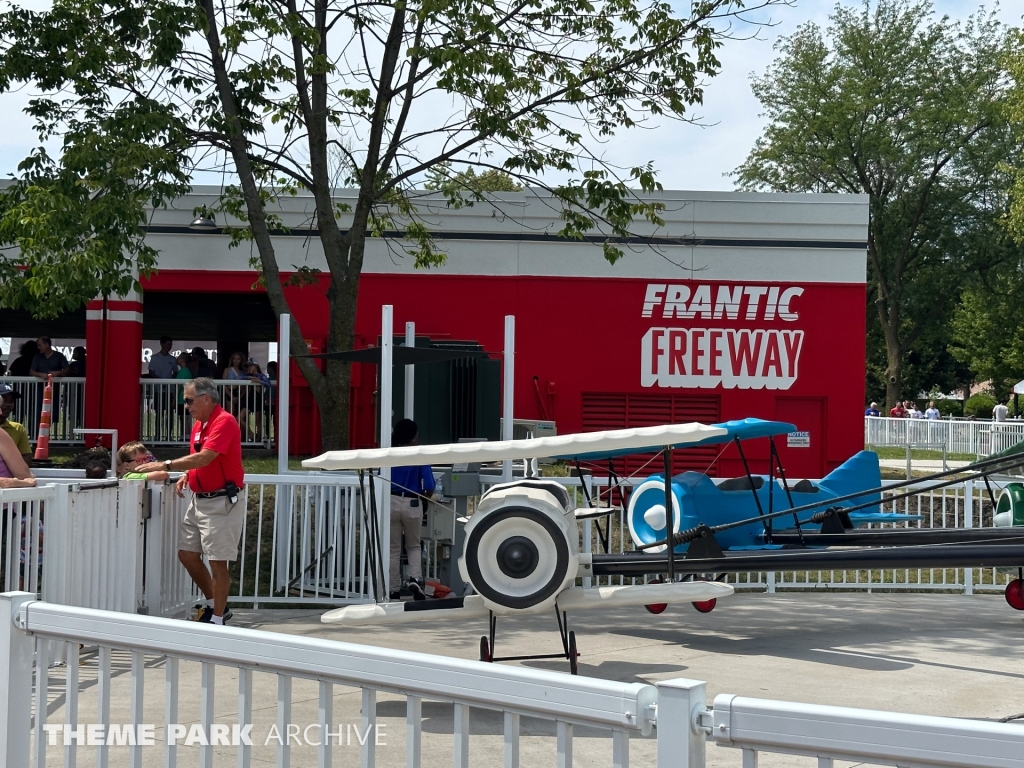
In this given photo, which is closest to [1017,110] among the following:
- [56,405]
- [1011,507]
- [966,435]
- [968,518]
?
[966,435]

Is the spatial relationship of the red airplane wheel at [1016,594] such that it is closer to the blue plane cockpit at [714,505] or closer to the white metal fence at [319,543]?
the blue plane cockpit at [714,505]

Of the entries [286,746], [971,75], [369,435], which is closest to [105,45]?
[369,435]

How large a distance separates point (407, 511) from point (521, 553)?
3403 mm

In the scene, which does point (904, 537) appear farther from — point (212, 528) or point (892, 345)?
point (892, 345)

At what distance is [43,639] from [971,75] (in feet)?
157

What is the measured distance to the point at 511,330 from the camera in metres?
11.0

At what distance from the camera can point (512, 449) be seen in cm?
717

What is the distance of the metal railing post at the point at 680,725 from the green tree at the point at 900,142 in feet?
150

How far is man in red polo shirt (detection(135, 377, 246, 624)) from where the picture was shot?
8758mm

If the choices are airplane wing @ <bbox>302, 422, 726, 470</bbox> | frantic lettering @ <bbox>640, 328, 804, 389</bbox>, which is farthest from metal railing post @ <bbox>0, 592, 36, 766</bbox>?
frantic lettering @ <bbox>640, 328, 804, 389</bbox>

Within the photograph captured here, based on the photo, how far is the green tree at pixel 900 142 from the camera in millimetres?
44750

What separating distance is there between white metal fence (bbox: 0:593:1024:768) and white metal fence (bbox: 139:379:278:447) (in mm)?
15052

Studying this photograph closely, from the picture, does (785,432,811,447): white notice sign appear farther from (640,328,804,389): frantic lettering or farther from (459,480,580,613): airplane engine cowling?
(459,480,580,613): airplane engine cowling

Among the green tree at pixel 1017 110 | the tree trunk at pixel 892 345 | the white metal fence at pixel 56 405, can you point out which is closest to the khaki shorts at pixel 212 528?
the white metal fence at pixel 56 405
